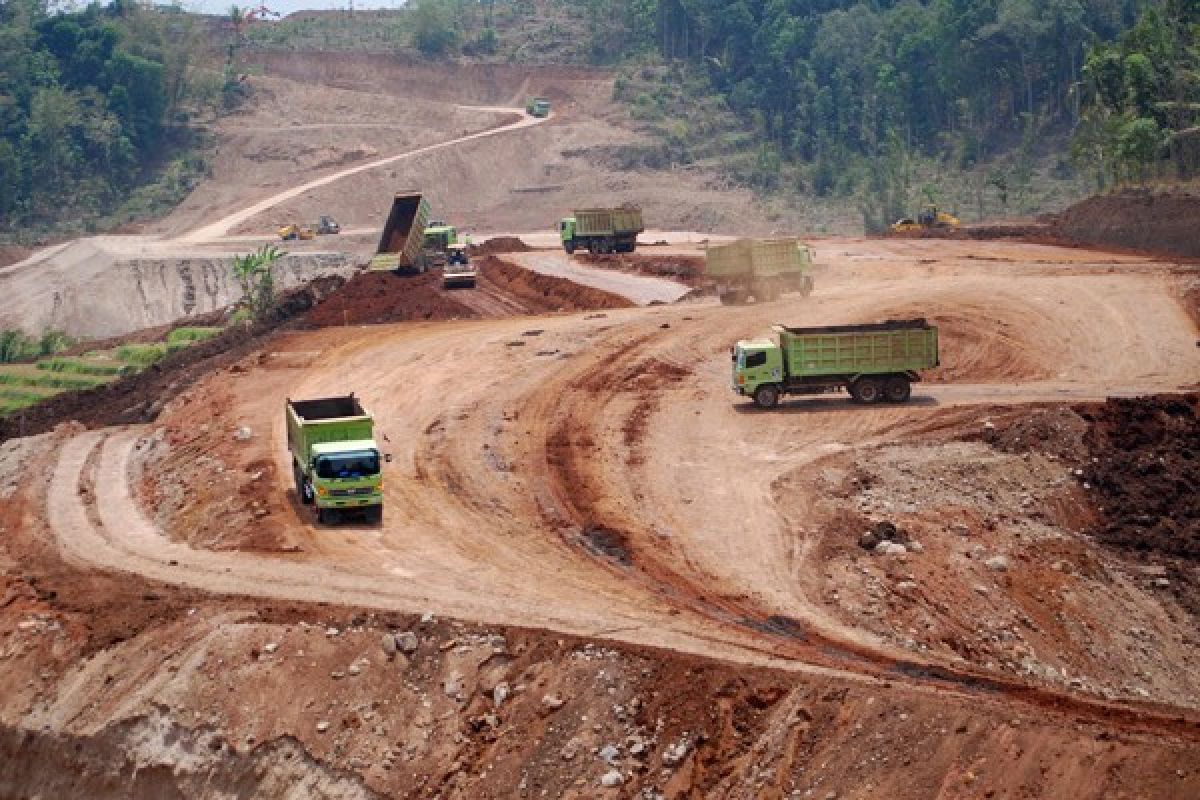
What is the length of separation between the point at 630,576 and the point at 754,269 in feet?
107

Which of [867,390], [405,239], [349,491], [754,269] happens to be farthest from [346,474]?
[405,239]

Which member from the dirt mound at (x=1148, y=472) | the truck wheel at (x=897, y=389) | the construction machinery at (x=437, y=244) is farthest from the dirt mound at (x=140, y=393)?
the dirt mound at (x=1148, y=472)

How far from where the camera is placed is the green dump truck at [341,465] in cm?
3866

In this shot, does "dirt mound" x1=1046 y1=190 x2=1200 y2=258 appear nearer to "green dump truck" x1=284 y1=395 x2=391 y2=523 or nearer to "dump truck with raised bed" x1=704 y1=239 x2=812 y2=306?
"dump truck with raised bed" x1=704 y1=239 x2=812 y2=306

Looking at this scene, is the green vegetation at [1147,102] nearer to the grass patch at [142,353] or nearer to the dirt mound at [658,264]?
the dirt mound at [658,264]

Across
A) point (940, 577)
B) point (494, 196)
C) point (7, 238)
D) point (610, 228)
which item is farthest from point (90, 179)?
point (940, 577)

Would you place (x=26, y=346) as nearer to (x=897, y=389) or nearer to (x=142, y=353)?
(x=142, y=353)

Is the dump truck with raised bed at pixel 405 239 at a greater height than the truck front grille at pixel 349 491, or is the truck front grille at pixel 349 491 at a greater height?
the dump truck with raised bed at pixel 405 239

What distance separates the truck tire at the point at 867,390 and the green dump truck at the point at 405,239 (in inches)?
1355

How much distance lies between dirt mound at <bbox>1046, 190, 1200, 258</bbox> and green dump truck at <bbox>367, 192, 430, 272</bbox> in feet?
107

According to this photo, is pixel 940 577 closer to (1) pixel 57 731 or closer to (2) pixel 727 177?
(1) pixel 57 731

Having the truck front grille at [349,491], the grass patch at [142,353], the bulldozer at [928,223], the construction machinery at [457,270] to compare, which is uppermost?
the construction machinery at [457,270]

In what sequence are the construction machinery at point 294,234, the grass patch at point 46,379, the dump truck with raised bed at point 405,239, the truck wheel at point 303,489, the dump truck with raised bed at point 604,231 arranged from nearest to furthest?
the truck wheel at point 303,489 < the grass patch at point 46,379 < the dump truck with raised bed at point 405,239 < the dump truck with raised bed at point 604,231 < the construction machinery at point 294,234

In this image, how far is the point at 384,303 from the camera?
239ft
